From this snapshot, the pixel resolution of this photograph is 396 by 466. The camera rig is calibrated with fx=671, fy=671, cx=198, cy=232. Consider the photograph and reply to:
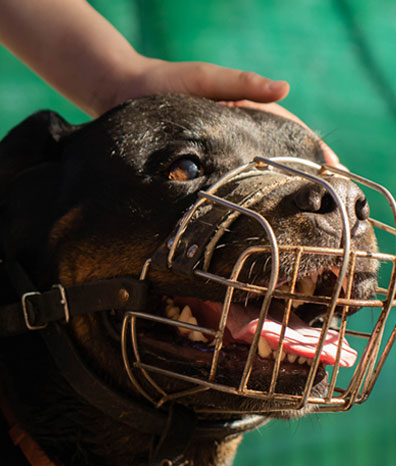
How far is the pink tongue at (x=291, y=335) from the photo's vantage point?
5.66ft

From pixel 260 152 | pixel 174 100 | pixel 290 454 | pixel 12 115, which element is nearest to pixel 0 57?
pixel 12 115

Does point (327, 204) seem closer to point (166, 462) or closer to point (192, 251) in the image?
point (192, 251)

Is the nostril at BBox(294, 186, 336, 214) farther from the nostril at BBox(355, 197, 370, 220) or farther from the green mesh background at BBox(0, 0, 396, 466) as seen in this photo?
the green mesh background at BBox(0, 0, 396, 466)

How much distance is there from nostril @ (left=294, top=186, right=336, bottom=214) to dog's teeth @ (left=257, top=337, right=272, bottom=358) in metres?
0.36

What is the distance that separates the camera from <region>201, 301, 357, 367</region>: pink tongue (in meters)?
1.73

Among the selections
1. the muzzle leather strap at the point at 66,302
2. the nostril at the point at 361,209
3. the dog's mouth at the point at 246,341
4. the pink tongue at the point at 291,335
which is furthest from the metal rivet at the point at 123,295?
the nostril at the point at 361,209

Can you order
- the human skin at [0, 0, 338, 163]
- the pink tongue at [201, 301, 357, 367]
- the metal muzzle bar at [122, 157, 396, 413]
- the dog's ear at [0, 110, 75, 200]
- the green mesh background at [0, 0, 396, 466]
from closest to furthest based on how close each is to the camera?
the metal muzzle bar at [122, 157, 396, 413]
the pink tongue at [201, 301, 357, 367]
the dog's ear at [0, 110, 75, 200]
the human skin at [0, 0, 338, 163]
the green mesh background at [0, 0, 396, 466]

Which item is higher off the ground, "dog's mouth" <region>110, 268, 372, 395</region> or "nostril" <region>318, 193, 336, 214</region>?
"nostril" <region>318, 193, 336, 214</region>

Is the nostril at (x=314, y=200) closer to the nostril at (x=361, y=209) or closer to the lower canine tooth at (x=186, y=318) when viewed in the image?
the nostril at (x=361, y=209)

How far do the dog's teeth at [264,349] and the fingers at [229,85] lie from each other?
1.16 meters

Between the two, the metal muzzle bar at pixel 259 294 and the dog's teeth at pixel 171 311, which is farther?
the dog's teeth at pixel 171 311

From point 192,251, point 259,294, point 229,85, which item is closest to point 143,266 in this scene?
point 192,251

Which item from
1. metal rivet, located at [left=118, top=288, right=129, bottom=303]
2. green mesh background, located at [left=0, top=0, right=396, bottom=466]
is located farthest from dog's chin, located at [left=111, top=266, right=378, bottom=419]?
green mesh background, located at [left=0, top=0, right=396, bottom=466]

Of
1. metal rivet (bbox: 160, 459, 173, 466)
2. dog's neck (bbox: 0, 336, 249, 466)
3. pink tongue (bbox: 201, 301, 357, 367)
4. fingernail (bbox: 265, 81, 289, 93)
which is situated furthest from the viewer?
fingernail (bbox: 265, 81, 289, 93)
